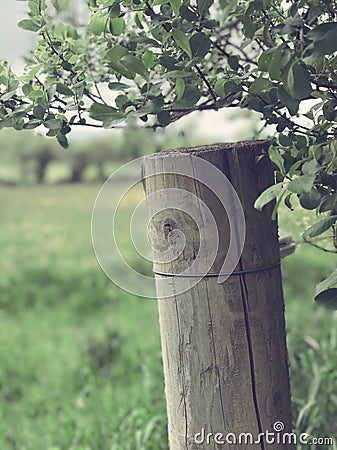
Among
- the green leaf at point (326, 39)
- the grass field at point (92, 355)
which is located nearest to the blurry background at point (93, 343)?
the grass field at point (92, 355)

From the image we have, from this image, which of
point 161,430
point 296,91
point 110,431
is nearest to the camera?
point 296,91

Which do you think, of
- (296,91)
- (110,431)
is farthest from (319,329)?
(296,91)

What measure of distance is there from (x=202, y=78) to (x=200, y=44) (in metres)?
0.11

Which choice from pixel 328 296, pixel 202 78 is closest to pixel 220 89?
pixel 202 78

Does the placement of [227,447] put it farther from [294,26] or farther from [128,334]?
[128,334]

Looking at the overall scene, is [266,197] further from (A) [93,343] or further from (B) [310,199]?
(A) [93,343]

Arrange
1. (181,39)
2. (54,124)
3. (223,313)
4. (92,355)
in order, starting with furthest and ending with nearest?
(92,355) < (223,313) < (54,124) < (181,39)

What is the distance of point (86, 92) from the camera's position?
1595 millimetres

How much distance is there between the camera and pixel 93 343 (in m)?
4.44

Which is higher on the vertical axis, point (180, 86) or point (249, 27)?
point (249, 27)

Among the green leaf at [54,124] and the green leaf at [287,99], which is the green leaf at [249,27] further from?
the green leaf at [54,124]

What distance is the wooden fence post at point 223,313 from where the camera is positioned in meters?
1.53

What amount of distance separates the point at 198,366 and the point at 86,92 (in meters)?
0.70

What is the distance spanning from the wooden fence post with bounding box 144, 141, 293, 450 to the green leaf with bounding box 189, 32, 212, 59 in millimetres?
297
